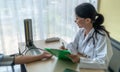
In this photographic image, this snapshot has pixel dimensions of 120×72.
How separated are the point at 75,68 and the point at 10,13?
4.11ft

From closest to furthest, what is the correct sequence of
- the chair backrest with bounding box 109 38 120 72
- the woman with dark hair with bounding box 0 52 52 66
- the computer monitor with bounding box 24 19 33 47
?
1. the woman with dark hair with bounding box 0 52 52 66
2. the computer monitor with bounding box 24 19 33 47
3. the chair backrest with bounding box 109 38 120 72

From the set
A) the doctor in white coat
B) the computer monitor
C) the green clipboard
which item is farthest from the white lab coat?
the computer monitor

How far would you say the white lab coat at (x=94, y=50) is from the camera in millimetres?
1503

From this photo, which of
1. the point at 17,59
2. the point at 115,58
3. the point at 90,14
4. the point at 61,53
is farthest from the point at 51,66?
the point at 115,58

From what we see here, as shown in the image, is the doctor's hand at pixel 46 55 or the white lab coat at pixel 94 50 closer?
the white lab coat at pixel 94 50

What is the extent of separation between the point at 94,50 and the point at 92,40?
3.7 inches

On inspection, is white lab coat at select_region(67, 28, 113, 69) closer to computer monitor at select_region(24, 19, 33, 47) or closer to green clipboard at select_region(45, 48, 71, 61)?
green clipboard at select_region(45, 48, 71, 61)

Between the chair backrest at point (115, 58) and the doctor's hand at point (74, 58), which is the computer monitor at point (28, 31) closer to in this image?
the doctor's hand at point (74, 58)

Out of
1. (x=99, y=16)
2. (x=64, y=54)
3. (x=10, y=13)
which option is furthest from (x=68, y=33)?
(x=64, y=54)

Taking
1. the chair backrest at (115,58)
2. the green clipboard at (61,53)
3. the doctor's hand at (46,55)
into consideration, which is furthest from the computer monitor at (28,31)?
the chair backrest at (115,58)

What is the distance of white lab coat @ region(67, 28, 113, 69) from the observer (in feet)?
4.93

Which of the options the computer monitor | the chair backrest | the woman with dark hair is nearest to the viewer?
the woman with dark hair

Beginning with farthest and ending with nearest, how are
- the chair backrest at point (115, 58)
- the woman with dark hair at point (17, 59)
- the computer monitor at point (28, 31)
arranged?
the chair backrest at point (115, 58) < the computer monitor at point (28, 31) < the woman with dark hair at point (17, 59)

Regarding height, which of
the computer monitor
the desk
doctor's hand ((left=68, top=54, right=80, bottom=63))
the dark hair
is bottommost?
the desk
